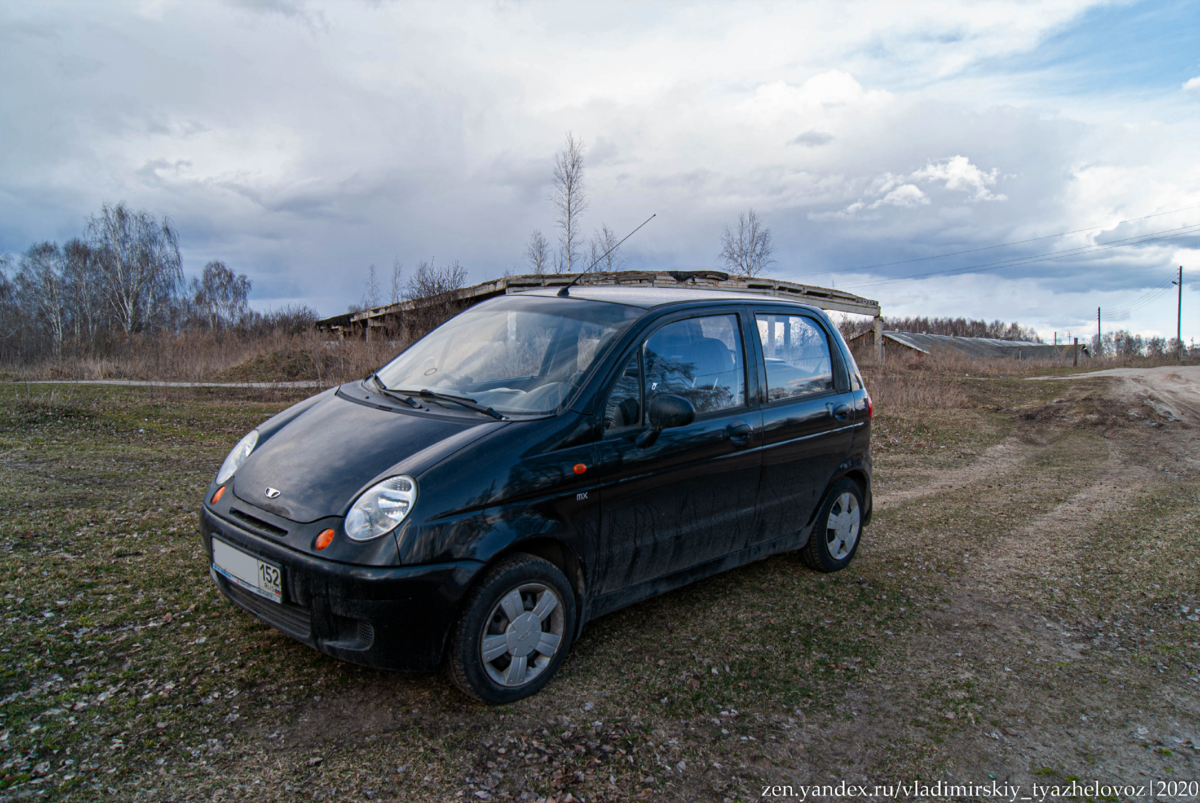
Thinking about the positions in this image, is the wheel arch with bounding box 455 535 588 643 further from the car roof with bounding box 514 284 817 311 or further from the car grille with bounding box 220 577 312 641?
the car roof with bounding box 514 284 817 311

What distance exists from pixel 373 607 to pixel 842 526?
3.42m

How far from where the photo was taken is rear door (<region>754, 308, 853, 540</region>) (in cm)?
425

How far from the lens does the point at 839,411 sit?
15.6 feet

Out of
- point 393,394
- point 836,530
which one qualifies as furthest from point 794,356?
point 393,394

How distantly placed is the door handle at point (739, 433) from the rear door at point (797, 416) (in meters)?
0.19

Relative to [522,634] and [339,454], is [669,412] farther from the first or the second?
[339,454]

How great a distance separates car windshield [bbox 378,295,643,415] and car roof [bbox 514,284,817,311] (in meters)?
0.10

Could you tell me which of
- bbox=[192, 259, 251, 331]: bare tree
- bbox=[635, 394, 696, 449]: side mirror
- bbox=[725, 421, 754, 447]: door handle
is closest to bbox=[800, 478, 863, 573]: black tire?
bbox=[725, 421, 754, 447]: door handle

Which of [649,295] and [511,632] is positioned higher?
[649,295]

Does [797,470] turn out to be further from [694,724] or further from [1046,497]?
[1046,497]

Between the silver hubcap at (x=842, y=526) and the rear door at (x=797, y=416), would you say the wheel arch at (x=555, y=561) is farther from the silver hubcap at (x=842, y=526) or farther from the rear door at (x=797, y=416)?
the silver hubcap at (x=842, y=526)

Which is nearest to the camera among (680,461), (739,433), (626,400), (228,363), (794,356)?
(626,400)

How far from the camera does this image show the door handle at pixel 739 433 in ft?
12.8

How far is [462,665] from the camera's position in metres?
2.87
